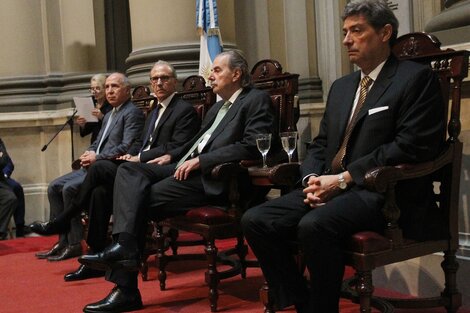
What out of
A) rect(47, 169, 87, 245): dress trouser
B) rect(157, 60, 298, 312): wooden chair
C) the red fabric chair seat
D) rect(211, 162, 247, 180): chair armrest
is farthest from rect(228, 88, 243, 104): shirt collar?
rect(47, 169, 87, 245): dress trouser

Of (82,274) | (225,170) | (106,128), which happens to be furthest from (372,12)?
(106,128)

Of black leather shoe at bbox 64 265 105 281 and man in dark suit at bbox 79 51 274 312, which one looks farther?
black leather shoe at bbox 64 265 105 281

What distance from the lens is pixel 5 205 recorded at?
7098 millimetres

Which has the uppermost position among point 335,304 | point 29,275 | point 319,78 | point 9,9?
point 9,9

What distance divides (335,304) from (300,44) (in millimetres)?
5472

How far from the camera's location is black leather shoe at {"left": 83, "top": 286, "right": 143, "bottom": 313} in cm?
377

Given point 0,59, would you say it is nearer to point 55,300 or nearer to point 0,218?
point 0,218

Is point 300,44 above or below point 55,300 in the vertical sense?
above

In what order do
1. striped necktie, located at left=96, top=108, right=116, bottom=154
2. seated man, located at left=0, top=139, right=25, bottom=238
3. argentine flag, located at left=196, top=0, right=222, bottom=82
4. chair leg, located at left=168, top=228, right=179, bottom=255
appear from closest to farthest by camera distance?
chair leg, located at left=168, top=228, right=179, bottom=255
striped necktie, located at left=96, top=108, right=116, bottom=154
argentine flag, located at left=196, top=0, right=222, bottom=82
seated man, located at left=0, top=139, right=25, bottom=238

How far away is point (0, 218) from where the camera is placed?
7.10 metres

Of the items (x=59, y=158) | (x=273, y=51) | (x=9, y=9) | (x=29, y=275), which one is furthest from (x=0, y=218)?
(x=273, y=51)

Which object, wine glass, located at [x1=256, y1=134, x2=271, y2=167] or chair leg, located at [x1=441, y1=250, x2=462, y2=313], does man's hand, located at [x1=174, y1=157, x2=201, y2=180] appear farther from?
chair leg, located at [x1=441, y1=250, x2=462, y2=313]

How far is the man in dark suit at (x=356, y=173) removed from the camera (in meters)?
2.79

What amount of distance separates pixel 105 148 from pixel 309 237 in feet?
9.84
